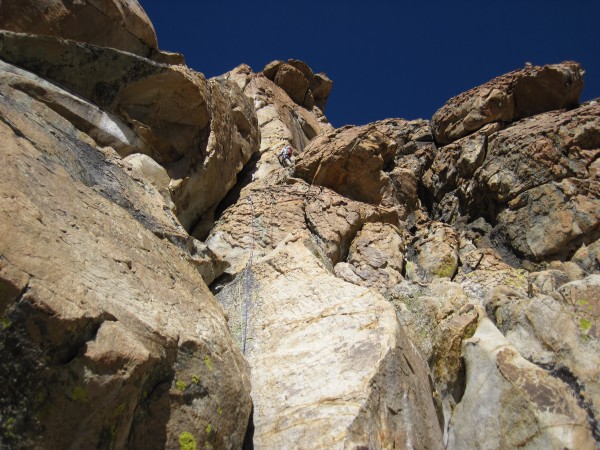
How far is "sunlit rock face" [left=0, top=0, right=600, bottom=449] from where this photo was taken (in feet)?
17.2

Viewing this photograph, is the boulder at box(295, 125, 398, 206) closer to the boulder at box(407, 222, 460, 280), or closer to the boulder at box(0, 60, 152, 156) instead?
the boulder at box(407, 222, 460, 280)

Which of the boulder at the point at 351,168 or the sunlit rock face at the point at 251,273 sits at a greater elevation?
the boulder at the point at 351,168

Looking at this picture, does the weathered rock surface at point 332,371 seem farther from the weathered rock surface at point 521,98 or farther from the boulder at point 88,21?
the weathered rock surface at point 521,98

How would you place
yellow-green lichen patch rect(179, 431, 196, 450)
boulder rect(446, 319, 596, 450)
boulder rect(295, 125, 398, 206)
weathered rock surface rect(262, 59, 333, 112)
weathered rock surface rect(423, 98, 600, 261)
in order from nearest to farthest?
1. yellow-green lichen patch rect(179, 431, 196, 450)
2. boulder rect(446, 319, 596, 450)
3. weathered rock surface rect(423, 98, 600, 261)
4. boulder rect(295, 125, 398, 206)
5. weathered rock surface rect(262, 59, 333, 112)

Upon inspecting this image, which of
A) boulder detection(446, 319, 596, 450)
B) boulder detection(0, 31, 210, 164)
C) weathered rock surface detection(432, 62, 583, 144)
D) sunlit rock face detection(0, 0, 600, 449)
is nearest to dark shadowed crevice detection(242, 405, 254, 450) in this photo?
sunlit rock face detection(0, 0, 600, 449)

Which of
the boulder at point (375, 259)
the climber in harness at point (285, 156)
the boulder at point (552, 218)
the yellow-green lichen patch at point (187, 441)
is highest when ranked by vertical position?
the climber in harness at point (285, 156)

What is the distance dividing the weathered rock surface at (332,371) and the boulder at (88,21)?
39.3 ft

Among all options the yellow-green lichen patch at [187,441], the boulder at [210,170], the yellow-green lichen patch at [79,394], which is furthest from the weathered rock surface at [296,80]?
the yellow-green lichen patch at [79,394]

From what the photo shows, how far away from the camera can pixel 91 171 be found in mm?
9047

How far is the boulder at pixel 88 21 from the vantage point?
51.7ft

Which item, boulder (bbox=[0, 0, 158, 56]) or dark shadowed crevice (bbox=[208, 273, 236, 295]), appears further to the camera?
boulder (bbox=[0, 0, 158, 56])

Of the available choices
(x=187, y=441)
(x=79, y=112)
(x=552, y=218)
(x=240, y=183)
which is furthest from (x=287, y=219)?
(x=187, y=441)

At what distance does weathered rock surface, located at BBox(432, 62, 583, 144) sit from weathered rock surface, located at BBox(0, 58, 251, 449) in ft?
75.0

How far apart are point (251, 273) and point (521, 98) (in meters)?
22.3
